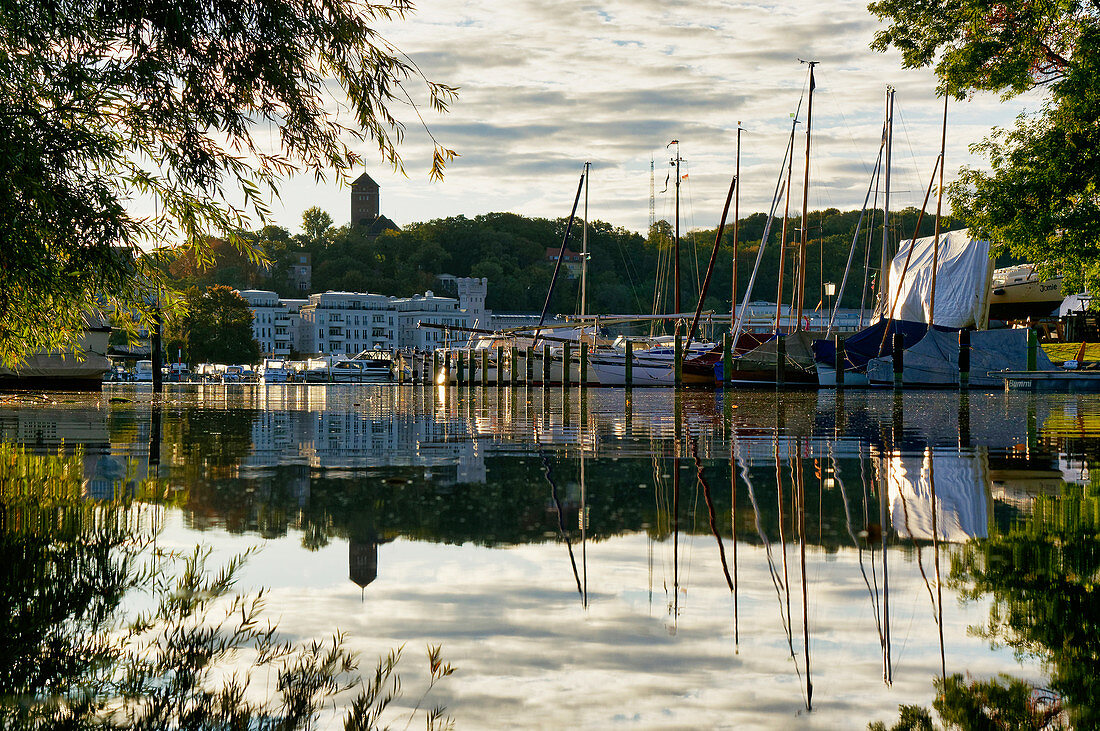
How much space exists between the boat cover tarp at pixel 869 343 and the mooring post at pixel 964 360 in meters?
2.43

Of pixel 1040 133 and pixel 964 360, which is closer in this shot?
pixel 1040 133

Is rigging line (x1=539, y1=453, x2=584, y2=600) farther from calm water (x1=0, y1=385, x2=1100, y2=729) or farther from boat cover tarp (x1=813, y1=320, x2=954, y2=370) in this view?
boat cover tarp (x1=813, y1=320, x2=954, y2=370)

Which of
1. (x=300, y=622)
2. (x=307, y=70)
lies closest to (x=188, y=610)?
(x=300, y=622)

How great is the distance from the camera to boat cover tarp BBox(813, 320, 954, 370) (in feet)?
158

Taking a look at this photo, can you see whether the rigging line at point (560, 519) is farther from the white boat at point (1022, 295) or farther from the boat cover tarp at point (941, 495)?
the white boat at point (1022, 295)

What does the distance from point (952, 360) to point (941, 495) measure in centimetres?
4128

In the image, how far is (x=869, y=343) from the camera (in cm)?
4884

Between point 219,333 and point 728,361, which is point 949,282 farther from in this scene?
point 219,333

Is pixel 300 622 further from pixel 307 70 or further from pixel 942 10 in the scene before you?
pixel 942 10

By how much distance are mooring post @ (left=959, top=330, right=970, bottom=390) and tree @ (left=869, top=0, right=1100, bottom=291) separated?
636 inches

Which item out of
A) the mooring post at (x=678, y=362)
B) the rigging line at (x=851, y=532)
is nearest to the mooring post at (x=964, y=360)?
the mooring post at (x=678, y=362)

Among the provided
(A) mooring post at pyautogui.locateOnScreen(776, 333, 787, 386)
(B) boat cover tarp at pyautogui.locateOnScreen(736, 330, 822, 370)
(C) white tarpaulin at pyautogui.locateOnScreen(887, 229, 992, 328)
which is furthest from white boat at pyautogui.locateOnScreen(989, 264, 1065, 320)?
(A) mooring post at pyautogui.locateOnScreen(776, 333, 787, 386)

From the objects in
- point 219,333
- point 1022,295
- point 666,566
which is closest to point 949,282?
point 1022,295

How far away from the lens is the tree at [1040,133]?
86.0ft
